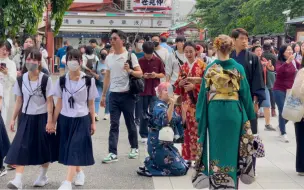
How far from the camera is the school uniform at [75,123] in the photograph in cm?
633

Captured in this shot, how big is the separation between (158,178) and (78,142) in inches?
54.3

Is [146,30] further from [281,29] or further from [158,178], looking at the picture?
[158,178]

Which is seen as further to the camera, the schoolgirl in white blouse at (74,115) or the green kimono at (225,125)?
the schoolgirl in white blouse at (74,115)

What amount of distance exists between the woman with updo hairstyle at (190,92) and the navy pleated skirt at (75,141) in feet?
4.95

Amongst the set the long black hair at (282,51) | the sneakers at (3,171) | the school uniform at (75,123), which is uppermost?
the long black hair at (282,51)

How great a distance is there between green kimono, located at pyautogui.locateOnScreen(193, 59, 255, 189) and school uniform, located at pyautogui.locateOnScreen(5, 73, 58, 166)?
6.35ft

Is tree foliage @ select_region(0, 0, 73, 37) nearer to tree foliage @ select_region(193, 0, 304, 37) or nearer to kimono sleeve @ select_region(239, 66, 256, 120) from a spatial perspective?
kimono sleeve @ select_region(239, 66, 256, 120)

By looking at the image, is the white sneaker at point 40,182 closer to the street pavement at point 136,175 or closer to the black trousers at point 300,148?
the street pavement at point 136,175

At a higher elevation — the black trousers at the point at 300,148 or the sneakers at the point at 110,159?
the black trousers at the point at 300,148

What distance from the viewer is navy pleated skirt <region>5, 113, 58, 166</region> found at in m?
6.37

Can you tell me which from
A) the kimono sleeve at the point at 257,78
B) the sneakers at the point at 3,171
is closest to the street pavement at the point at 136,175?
the sneakers at the point at 3,171

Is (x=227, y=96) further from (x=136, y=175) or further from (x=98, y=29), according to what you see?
(x=98, y=29)

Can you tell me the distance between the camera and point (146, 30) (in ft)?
93.9

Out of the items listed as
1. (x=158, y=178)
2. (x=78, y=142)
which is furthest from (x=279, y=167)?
(x=78, y=142)
